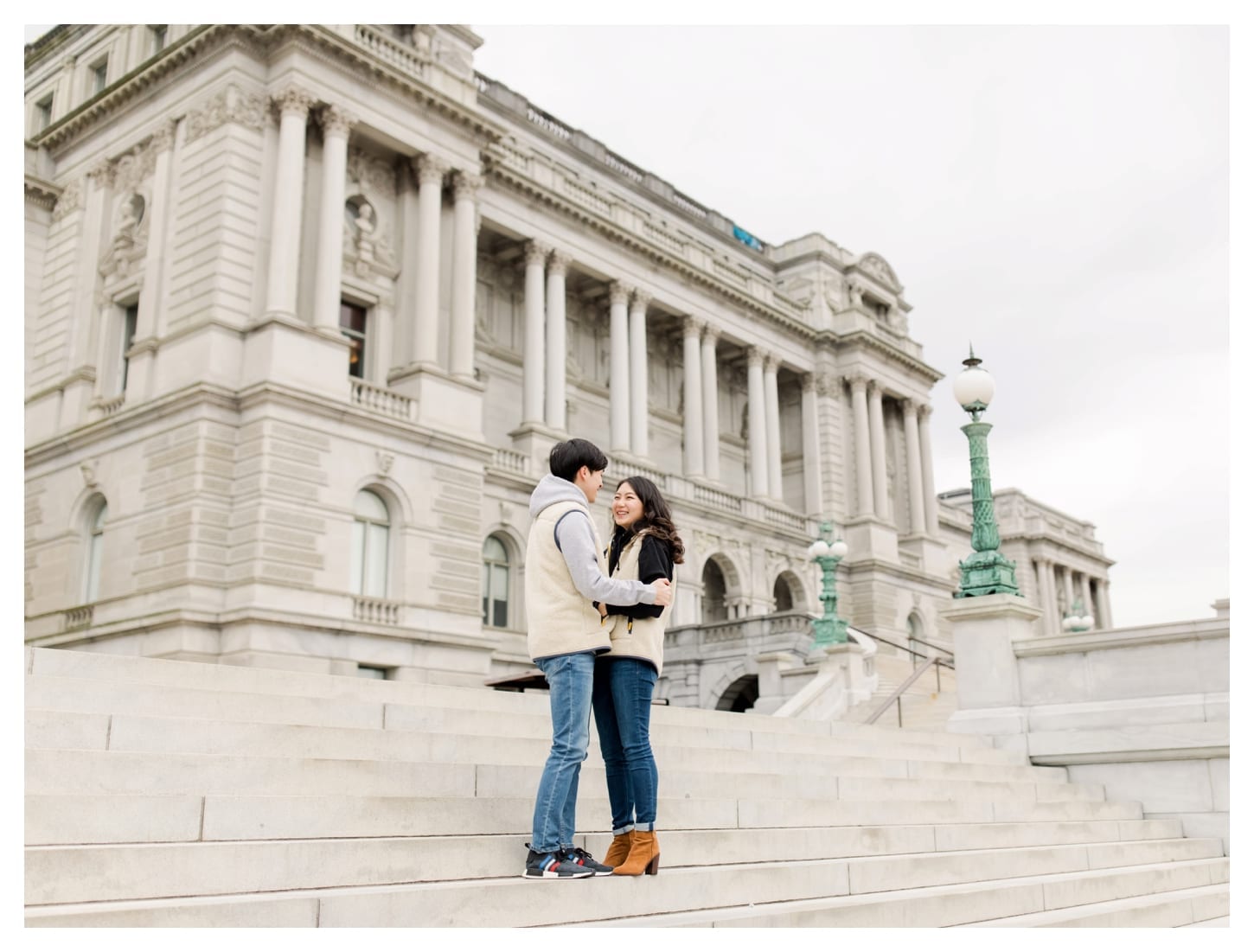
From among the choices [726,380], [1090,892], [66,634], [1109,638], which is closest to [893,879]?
[1090,892]

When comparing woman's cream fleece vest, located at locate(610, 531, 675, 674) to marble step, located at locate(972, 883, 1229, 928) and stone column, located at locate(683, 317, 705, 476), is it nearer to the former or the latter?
marble step, located at locate(972, 883, 1229, 928)

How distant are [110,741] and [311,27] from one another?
2437cm

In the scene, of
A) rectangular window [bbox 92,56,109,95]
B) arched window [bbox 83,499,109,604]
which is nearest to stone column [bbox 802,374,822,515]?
rectangular window [bbox 92,56,109,95]

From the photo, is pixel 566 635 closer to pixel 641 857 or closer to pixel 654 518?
pixel 654 518

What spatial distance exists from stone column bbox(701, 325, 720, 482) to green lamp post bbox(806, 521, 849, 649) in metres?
15.2

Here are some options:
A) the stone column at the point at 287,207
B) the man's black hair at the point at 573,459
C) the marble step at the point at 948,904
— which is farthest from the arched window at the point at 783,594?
the man's black hair at the point at 573,459

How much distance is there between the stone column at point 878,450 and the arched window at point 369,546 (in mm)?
26710

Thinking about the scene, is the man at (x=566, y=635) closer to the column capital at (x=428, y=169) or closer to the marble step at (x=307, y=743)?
the marble step at (x=307, y=743)

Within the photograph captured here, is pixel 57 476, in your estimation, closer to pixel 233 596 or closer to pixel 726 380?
pixel 233 596

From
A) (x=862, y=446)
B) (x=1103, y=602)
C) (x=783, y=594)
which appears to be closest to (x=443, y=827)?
(x=783, y=594)

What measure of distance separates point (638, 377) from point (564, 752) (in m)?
34.7

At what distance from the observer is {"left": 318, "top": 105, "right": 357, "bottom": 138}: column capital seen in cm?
2867

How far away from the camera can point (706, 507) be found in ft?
131

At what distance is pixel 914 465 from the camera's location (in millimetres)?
52812
